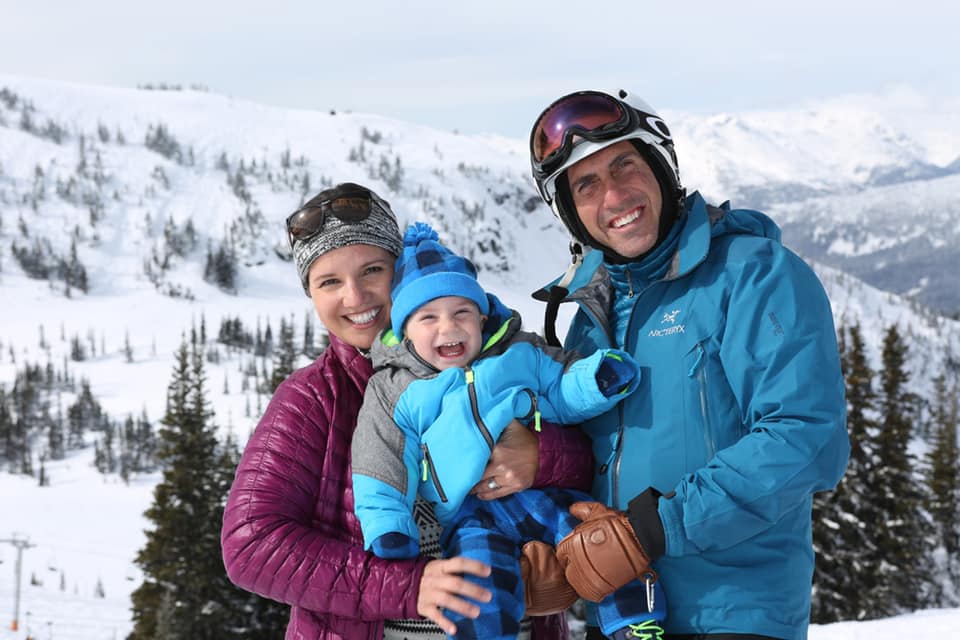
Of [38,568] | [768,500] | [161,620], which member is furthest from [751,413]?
[38,568]

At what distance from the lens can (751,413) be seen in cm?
301

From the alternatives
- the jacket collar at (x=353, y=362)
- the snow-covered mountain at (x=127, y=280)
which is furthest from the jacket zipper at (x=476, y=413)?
the snow-covered mountain at (x=127, y=280)

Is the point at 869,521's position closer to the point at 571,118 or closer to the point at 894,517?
the point at 894,517

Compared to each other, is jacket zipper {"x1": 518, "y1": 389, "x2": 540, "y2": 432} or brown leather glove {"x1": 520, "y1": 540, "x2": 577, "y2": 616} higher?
jacket zipper {"x1": 518, "y1": 389, "x2": 540, "y2": 432}

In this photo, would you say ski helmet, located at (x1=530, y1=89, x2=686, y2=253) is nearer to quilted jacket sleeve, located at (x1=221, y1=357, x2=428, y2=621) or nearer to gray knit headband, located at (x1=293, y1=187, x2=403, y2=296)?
gray knit headband, located at (x1=293, y1=187, x2=403, y2=296)

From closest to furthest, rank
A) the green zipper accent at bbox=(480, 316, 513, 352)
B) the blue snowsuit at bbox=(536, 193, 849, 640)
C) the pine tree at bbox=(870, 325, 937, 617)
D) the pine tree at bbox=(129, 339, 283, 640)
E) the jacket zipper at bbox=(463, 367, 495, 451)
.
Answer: the blue snowsuit at bbox=(536, 193, 849, 640), the jacket zipper at bbox=(463, 367, 495, 451), the green zipper accent at bbox=(480, 316, 513, 352), the pine tree at bbox=(129, 339, 283, 640), the pine tree at bbox=(870, 325, 937, 617)

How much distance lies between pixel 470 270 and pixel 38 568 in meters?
63.6

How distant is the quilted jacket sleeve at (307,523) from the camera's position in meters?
3.22

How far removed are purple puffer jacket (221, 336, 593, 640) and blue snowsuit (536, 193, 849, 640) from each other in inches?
20.6

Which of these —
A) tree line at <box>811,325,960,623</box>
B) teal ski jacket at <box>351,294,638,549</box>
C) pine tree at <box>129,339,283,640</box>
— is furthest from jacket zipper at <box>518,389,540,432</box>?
pine tree at <box>129,339,283,640</box>

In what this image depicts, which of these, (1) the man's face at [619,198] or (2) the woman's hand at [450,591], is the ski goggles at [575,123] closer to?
(1) the man's face at [619,198]

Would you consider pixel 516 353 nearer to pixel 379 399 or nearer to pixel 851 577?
pixel 379 399

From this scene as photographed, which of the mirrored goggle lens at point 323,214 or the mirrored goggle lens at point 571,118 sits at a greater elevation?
the mirrored goggle lens at point 571,118

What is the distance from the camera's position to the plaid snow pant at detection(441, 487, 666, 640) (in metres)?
3.19
